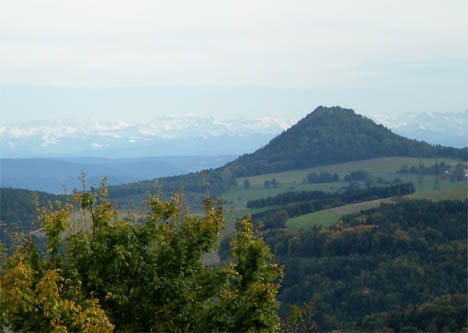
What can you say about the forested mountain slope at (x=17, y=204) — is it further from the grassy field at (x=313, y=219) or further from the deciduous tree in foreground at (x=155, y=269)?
the deciduous tree in foreground at (x=155, y=269)

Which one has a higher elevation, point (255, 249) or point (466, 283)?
point (255, 249)

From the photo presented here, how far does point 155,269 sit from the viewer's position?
50.6 ft

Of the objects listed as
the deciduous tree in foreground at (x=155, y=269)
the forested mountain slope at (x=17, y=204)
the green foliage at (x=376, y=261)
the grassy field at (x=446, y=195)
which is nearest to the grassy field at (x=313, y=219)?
the green foliage at (x=376, y=261)

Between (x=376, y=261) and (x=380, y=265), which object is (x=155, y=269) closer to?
(x=380, y=265)

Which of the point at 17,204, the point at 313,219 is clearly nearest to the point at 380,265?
the point at 313,219

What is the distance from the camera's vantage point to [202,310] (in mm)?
15297

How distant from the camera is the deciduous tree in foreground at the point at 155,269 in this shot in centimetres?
1473

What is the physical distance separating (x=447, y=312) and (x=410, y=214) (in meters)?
62.4

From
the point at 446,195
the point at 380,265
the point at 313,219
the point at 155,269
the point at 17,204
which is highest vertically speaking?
the point at 155,269

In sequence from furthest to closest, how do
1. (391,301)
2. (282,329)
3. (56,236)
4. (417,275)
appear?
(417,275) → (391,301) → (282,329) → (56,236)

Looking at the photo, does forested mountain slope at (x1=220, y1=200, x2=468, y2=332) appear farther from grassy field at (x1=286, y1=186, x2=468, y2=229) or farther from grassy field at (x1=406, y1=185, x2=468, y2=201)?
grassy field at (x1=286, y1=186, x2=468, y2=229)

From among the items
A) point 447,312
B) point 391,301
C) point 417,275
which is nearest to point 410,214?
point 417,275

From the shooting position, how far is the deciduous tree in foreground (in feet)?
48.3

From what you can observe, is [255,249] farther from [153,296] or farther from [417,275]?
[417,275]
